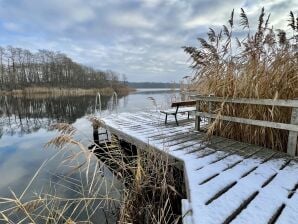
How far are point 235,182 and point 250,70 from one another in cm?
198

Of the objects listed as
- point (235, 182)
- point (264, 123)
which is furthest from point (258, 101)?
point (235, 182)

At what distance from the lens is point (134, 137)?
473 cm

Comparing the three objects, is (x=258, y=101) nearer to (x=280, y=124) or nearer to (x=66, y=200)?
(x=280, y=124)

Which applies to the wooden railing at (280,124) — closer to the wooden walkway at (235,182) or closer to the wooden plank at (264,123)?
the wooden plank at (264,123)

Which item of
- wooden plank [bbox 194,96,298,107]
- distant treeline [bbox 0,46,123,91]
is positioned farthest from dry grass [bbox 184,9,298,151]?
distant treeline [bbox 0,46,123,91]

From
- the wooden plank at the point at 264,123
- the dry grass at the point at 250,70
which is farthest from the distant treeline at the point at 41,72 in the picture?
the wooden plank at the point at 264,123

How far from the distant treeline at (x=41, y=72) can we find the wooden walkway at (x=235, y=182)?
42.6 meters

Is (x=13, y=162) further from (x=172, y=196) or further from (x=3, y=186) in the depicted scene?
(x=172, y=196)

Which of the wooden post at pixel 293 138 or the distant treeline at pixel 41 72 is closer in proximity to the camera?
the wooden post at pixel 293 138

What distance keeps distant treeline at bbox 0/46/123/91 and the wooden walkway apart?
4259 centimetres

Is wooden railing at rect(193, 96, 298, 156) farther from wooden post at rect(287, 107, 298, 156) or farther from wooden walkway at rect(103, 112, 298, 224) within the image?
wooden walkway at rect(103, 112, 298, 224)

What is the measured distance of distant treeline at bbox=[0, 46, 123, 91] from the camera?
43.6 metres

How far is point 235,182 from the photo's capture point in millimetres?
2459

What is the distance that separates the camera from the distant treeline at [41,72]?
43.6m
